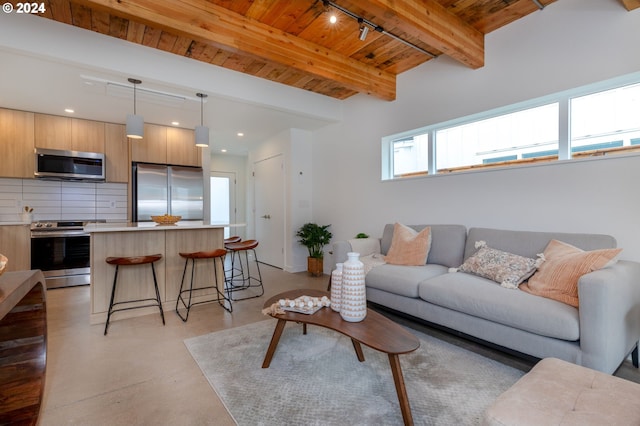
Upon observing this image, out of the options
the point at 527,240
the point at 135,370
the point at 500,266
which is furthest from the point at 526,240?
the point at 135,370

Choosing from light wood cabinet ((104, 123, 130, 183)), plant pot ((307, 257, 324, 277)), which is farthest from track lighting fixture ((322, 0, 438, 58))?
light wood cabinet ((104, 123, 130, 183))

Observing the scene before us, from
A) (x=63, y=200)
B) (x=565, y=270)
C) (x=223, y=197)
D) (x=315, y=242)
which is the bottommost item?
(x=315, y=242)

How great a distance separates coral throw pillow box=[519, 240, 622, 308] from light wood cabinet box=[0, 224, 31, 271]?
564cm

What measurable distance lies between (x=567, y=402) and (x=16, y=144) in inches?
239

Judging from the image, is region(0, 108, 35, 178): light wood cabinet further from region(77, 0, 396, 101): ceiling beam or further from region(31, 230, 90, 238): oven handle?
region(77, 0, 396, 101): ceiling beam

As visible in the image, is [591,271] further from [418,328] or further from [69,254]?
[69,254]

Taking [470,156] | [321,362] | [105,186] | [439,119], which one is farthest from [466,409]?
[105,186]

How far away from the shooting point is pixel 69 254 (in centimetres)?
420

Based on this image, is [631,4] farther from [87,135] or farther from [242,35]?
[87,135]

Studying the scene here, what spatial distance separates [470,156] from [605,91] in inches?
45.2

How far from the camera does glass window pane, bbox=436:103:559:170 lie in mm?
2717

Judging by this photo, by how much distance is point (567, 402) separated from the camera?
99 cm

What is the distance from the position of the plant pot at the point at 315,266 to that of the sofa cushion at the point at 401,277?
6.19 feet

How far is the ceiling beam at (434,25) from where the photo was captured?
7.25 ft
